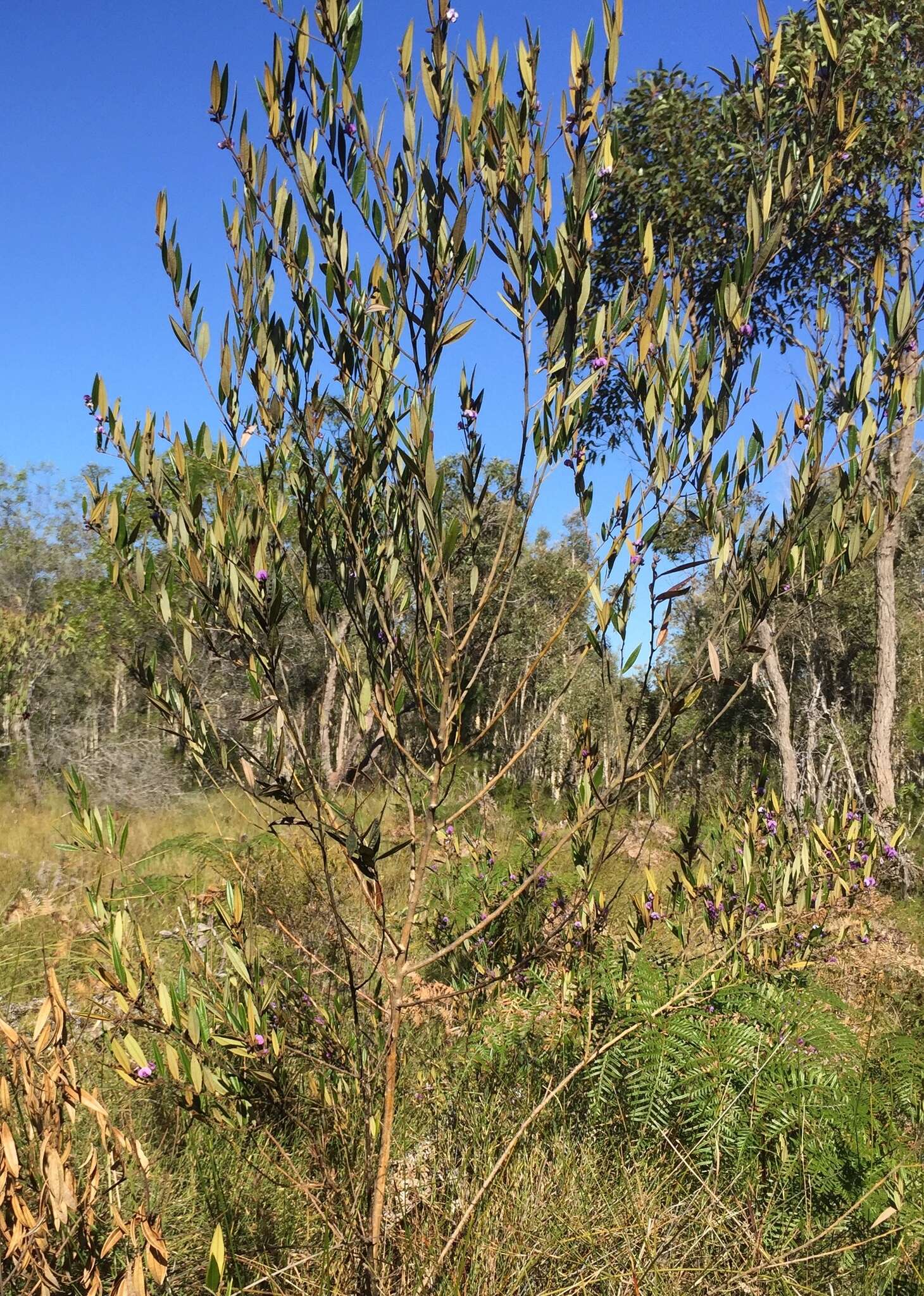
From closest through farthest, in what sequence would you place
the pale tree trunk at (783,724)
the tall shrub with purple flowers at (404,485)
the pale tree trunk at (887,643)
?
the tall shrub with purple flowers at (404,485) < the pale tree trunk at (887,643) < the pale tree trunk at (783,724)

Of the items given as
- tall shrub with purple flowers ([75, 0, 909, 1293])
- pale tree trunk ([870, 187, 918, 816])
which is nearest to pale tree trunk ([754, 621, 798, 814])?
pale tree trunk ([870, 187, 918, 816])

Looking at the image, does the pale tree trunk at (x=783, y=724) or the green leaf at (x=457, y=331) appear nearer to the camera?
the green leaf at (x=457, y=331)

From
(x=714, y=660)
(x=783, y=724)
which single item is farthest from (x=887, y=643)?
(x=714, y=660)

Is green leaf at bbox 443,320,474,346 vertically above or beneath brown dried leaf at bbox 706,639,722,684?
above

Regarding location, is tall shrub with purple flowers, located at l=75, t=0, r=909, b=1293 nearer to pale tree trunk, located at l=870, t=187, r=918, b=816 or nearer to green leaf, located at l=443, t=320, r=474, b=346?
green leaf, located at l=443, t=320, r=474, b=346

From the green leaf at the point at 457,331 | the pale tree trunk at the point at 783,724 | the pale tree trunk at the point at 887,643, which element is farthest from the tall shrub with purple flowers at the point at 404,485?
the pale tree trunk at the point at 783,724

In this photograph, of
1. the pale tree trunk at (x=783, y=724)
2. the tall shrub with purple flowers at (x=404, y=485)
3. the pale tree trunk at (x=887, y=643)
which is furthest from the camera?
the pale tree trunk at (x=783, y=724)

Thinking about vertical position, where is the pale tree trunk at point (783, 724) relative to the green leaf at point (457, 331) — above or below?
below

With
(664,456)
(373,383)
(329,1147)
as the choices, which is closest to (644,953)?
(329,1147)

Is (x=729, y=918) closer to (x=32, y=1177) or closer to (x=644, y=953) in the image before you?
(x=644, y=953)

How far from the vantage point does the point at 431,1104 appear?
2986 mm

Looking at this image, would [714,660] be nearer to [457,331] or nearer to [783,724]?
[457,331]

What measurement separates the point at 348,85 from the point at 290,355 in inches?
21.1

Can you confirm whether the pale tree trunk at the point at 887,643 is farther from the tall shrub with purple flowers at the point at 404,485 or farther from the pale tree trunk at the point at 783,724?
the tall shrub with purple flowers at the point at 404,485
